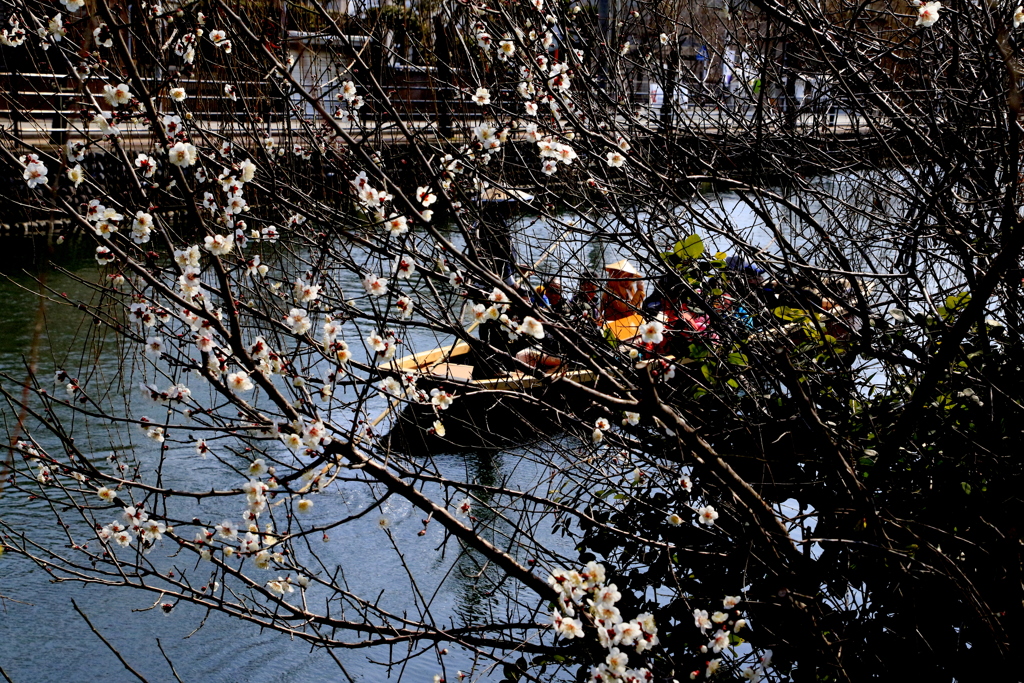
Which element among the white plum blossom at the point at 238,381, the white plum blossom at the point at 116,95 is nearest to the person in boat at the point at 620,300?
the white plum blossom at the point at 238,381

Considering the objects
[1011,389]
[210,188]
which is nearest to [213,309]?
[210,188]

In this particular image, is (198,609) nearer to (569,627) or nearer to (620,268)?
(620,268)

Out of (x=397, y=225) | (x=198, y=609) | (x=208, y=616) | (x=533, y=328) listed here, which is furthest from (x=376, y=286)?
(x=198, y=609)

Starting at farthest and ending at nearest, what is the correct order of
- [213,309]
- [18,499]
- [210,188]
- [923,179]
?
[18,499]
[923,179]
[210,188]
[213,309]

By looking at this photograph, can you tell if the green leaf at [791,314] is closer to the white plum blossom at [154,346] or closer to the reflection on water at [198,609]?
the reflection on water at [198,609]

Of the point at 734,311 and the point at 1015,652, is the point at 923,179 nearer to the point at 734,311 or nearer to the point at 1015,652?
the point at 734,311

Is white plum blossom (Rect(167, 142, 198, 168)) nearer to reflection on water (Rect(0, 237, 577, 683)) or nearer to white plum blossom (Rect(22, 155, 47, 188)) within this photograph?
white plum blossom (Rect(22, 155, 47, 188))

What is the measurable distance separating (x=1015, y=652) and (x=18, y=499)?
5.09 m

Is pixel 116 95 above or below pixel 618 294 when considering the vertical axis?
above

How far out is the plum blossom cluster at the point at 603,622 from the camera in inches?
76.8

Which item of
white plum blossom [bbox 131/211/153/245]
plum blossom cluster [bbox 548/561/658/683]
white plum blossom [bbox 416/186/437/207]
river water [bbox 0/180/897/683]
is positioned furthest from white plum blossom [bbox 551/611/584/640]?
river water [bbox 0/180/897/683]

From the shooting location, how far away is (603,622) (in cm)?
202

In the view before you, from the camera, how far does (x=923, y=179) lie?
313 centimetres

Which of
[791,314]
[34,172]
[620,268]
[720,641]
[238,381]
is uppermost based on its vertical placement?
[620,268]
